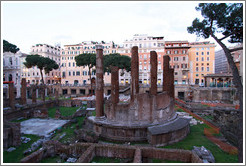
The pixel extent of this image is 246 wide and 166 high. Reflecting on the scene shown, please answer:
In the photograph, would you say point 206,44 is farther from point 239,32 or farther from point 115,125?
point 115,125

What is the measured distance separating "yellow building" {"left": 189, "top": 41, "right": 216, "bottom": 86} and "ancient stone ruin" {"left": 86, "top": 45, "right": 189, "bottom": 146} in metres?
41.1

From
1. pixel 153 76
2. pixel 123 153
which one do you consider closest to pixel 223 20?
pixel 153 76

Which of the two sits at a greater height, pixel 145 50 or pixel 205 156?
pixel 145 50

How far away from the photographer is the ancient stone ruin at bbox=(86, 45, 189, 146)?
10508mm

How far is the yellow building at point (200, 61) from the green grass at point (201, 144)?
39.5m

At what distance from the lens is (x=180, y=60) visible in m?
47.5

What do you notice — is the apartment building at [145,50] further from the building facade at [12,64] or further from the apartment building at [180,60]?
the building facade at [12,64]

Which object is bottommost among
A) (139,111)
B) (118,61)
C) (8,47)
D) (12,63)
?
(139,111)

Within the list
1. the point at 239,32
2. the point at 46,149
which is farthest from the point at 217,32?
the point at 46,149

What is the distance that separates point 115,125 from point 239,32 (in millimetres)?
11026

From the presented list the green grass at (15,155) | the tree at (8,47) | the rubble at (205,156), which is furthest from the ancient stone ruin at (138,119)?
the tree at (8,47)

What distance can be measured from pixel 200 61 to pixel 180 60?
275 inches

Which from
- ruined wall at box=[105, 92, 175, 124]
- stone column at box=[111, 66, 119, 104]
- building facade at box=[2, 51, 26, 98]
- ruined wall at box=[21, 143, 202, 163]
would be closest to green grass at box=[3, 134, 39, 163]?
ruined wall at box=[21, 143, 202, 163]

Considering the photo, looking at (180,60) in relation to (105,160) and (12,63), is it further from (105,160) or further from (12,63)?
(12,63)
